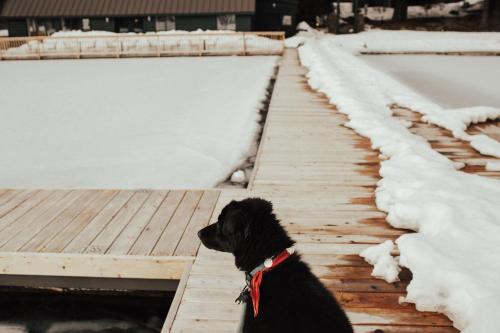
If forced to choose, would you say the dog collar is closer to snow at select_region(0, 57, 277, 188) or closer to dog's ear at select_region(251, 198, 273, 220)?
dog's ear at select_region(251, 198, 273, 220)

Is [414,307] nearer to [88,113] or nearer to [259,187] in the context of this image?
[259,187]

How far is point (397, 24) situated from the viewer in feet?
136

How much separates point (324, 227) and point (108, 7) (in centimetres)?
3163

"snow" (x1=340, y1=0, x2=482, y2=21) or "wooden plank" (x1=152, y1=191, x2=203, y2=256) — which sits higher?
"snow" (x1=340, y1=0, x2=482, y2=21)

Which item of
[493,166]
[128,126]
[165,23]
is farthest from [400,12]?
[493,166]

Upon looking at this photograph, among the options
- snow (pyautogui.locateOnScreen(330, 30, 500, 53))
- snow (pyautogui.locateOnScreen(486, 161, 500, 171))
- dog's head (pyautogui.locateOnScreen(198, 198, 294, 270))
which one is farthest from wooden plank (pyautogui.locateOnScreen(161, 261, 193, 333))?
snow (pyautogui.locateOnScreen(330, 30, 500, 53))

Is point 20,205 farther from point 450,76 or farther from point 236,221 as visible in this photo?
point 450,76

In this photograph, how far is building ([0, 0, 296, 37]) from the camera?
99.9 feet

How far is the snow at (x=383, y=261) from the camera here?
3418mm

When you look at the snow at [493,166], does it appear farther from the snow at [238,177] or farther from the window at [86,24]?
the window at [86,24]

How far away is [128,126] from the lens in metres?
10.4

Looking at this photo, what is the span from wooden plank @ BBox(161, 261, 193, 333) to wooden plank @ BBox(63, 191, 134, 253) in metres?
1.11

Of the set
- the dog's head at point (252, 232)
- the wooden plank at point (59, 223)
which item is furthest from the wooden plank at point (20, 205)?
the dog's head at point (252, 232)

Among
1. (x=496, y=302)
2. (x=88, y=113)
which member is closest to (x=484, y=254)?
(x=496, y=302)
